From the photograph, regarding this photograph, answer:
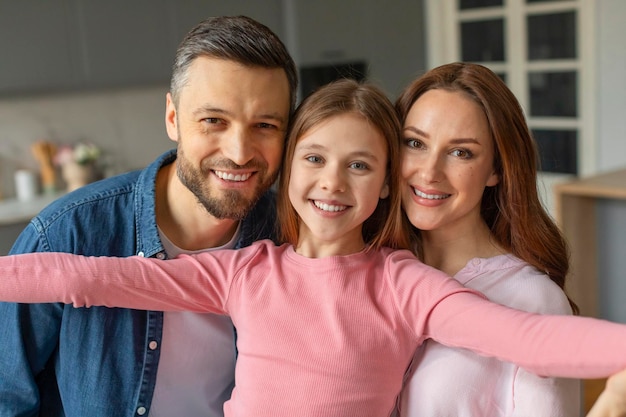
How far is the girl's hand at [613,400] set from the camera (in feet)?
3.73

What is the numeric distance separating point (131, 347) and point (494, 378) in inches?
28.4

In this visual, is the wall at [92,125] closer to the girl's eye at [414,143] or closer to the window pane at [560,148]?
the window pane at [560,148]

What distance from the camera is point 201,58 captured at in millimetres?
1628

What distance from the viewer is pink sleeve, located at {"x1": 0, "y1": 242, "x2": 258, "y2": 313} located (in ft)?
4.88

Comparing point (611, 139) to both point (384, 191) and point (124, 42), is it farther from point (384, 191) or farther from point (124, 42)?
point (384, 191)

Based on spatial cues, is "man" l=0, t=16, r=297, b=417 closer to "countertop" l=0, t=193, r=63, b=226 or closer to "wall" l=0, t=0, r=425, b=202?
"countertop" l=0, t=193, r=63, b=226

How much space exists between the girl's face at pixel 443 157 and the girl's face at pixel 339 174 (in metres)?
0.06

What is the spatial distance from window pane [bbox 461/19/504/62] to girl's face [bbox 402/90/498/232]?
12.9ft

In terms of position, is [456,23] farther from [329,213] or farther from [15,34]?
[329,213]

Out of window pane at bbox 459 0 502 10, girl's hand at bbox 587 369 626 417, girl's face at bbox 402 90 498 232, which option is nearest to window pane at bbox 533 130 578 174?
window pane at bbox 459 0 502 10

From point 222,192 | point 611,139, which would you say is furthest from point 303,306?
point 611,139

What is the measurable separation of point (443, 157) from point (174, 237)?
0.60 meters

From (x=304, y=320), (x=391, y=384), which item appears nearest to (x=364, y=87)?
(x=304, y=320)

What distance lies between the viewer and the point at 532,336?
1.25 m
